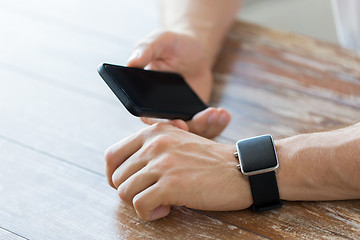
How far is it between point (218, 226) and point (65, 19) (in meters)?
0.85

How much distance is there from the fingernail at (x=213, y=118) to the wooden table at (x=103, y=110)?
2.8 inches

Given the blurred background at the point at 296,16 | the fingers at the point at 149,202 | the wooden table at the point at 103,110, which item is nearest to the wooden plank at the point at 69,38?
the wooden table at the point at 103,110

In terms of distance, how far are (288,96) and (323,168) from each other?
355mm

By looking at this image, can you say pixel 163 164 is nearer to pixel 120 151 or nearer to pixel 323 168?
pixel 120 151

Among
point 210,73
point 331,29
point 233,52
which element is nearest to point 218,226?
point 210,73

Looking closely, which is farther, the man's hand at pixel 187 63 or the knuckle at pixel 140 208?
the man's hand at pixel 187 63

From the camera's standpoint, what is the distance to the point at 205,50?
1.16 meters

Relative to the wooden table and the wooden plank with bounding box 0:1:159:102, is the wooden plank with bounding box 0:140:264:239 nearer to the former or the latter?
the wooden table

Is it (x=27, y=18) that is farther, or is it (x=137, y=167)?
(x=27, y=18)

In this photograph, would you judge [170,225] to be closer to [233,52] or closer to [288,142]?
[288,142]

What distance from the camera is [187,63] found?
1093 mm

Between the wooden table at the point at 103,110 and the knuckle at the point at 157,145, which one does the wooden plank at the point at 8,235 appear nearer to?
the wooden table at the point at 103,110

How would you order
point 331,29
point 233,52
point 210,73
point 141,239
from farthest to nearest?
point 331,29 < point 233,52 < point 210,73 < point 141,239

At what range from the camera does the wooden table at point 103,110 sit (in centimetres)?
75
